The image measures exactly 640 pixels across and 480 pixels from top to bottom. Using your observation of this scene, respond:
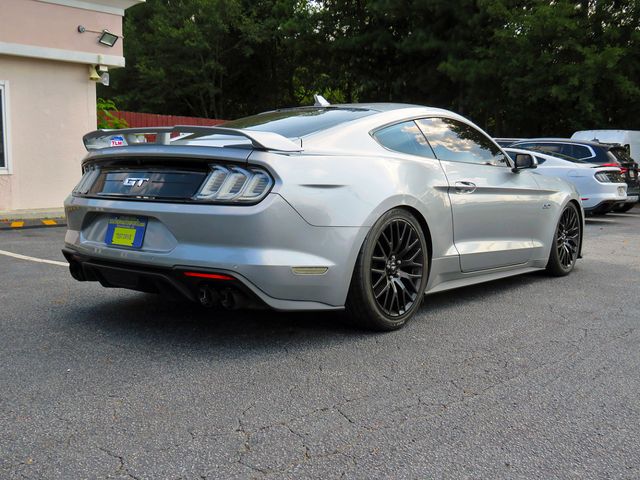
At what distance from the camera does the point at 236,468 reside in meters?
2.42

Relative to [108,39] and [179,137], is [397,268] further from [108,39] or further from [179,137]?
[108,39]

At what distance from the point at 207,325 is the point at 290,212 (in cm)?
111

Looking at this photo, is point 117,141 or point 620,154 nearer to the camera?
point 117,141

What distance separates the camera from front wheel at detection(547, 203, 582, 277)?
20.3 feet

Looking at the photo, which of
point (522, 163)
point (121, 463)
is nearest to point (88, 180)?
point (121, 463)

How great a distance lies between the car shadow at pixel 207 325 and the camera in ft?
12.9

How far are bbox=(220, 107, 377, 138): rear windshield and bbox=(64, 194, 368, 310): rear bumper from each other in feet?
2.28

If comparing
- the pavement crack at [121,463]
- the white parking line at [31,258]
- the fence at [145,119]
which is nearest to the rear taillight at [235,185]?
the pavement crack at [121,463]

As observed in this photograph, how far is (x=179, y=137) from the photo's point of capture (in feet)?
13.7

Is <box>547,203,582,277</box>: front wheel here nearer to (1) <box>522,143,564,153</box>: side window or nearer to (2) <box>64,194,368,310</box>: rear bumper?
(2) <box>64,194,368,310</box>: rear bumper

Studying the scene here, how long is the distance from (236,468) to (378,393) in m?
0.95

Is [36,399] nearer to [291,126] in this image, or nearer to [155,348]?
[155,348]

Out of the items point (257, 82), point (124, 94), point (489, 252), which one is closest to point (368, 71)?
point (257, 82)

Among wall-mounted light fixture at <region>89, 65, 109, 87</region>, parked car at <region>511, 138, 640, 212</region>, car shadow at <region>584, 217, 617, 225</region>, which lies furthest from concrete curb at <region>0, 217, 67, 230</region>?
parked car at <region>511, 138, 640, 212</region>
